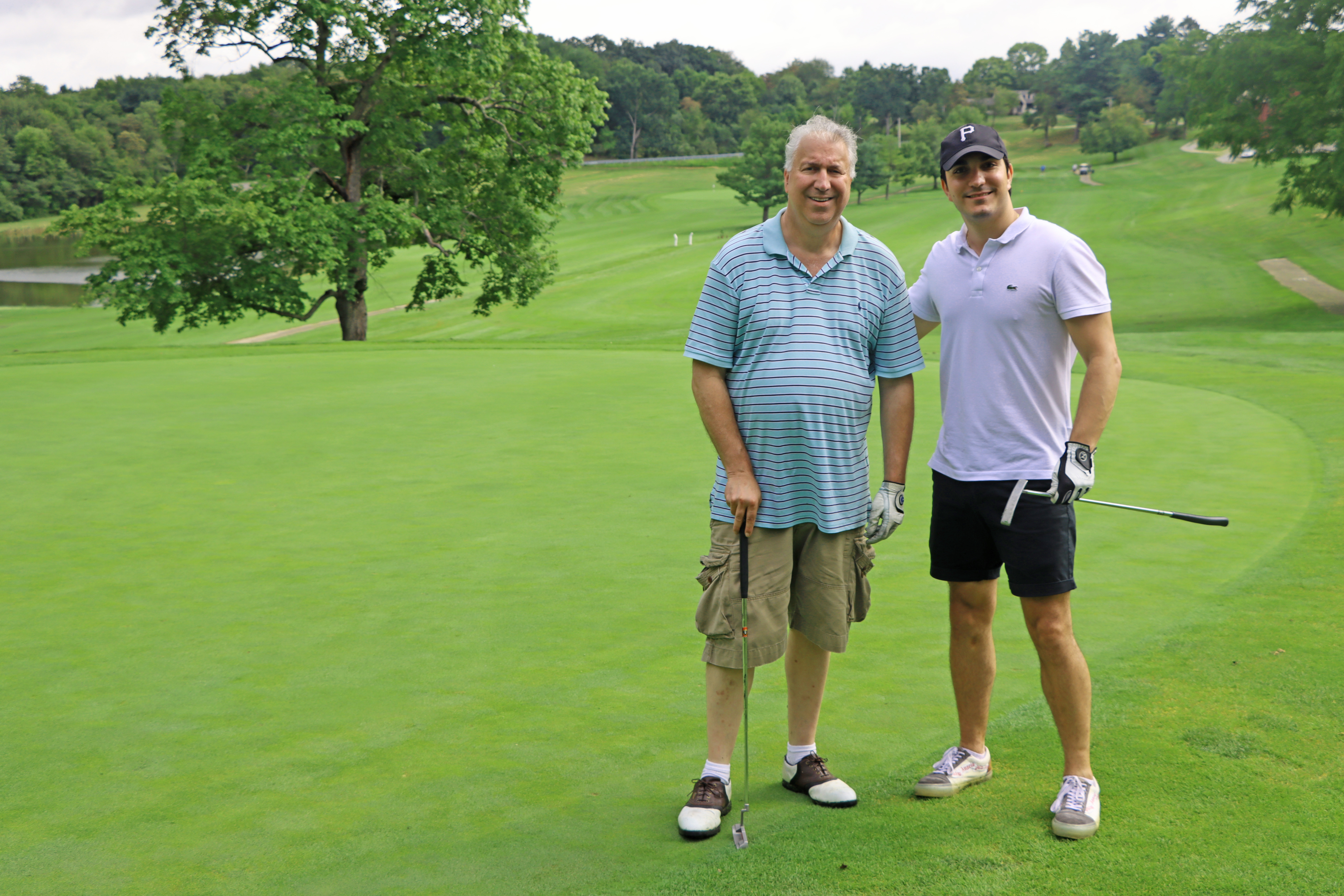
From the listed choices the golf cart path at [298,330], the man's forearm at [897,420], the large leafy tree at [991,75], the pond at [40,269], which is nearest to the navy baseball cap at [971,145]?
the man's forearm at [897,420]

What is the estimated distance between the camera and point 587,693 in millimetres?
3525

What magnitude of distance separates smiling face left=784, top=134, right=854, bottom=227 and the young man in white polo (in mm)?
289

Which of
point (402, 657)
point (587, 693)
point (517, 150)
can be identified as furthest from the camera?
point (517, 150)

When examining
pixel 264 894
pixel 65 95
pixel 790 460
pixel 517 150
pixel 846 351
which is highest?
pixel 65 95

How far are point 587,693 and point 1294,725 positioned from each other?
7.15 ft

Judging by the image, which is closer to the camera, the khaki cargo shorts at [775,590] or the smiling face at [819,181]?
the smiling face at [819,181]

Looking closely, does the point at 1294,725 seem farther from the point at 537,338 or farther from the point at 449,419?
the point at 537,338

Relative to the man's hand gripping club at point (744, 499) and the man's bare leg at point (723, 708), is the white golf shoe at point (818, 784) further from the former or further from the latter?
the man's hand gripping club at point (744, 499)

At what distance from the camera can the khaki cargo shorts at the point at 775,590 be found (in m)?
2.96

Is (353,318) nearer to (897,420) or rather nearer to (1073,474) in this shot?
(897,420)

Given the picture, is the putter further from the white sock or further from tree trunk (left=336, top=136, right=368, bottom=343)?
tree trunk (left=336, top=136, right=368, bottom=343)

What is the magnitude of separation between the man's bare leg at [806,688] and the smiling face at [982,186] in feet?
4.28

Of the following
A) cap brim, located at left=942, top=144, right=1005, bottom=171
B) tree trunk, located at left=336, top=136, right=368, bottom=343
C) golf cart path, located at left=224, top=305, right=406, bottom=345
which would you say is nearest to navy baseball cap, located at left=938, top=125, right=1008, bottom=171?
cap brim, located at left=942, top=144, right=1005, bottom=171

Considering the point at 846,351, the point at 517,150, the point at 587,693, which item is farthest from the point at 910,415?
the point at 517,150
